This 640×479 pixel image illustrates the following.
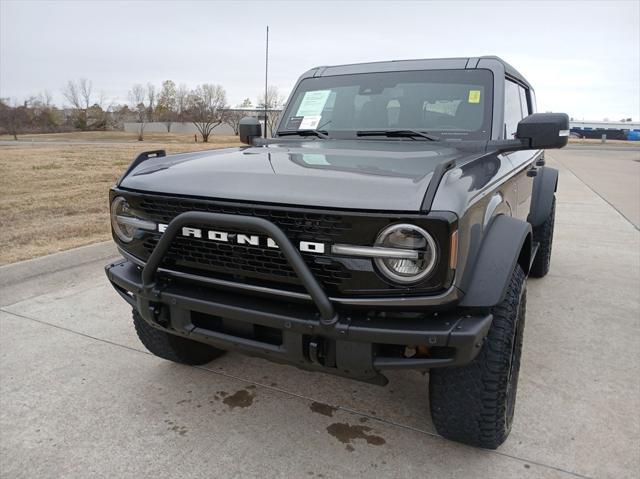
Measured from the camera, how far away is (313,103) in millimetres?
3637

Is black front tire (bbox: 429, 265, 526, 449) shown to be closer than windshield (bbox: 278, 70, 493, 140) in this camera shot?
Yes

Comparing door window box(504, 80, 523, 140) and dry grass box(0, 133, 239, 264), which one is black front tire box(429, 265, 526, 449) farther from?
dry grass box(0, 133, 239, 264)

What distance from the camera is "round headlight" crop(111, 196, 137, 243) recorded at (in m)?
2.50

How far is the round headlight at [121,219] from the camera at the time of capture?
250 centimetres

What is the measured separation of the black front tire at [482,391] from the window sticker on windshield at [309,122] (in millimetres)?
1707

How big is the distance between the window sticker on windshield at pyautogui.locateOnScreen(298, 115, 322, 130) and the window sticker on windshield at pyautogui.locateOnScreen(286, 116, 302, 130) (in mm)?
31

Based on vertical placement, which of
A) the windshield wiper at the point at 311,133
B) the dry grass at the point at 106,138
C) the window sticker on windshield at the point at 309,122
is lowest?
the dry grass at the point at 106,138

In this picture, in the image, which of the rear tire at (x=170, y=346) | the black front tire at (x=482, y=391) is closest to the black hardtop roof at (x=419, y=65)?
the black front tire at (x=482, y=391)

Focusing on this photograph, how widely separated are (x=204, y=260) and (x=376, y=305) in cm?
77

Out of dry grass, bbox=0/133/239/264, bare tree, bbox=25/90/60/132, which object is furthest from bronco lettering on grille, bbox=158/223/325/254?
bare tree, bbox=25/90/60/132

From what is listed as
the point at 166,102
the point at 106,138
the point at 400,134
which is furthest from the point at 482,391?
the point at 166,102

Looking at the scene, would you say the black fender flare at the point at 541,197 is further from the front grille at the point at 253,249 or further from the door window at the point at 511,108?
the front grille at the point at 253,249

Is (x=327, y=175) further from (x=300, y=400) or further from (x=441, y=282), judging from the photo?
(x=300, y=400)

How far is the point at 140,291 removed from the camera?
7.54 ft
